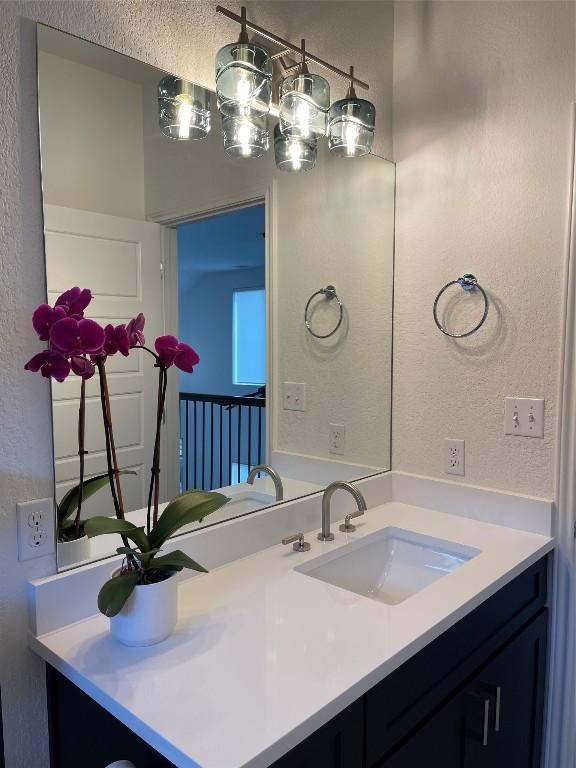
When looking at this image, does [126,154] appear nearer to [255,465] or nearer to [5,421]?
[5,421]

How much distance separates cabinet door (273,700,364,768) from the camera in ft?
2.80

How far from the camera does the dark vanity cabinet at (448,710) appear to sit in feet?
3.10

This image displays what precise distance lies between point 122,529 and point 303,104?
3.92 ft

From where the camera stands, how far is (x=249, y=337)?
5.23ft

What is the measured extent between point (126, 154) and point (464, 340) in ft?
3.68

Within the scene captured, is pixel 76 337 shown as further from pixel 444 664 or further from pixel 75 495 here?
pixel 444 664

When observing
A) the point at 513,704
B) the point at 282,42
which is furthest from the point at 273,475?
the point at 282,42

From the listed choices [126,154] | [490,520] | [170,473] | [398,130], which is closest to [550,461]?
[490,520]

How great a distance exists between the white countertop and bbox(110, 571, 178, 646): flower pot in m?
0.02

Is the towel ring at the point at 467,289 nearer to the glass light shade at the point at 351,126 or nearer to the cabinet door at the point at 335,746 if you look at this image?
the glass light shade at the point at 351,126

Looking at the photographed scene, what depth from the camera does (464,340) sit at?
5.76ft

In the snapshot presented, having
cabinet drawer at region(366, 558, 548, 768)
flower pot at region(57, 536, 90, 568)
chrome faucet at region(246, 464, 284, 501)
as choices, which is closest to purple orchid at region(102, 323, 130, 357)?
flower pot at region(57, 536, 90, 568)

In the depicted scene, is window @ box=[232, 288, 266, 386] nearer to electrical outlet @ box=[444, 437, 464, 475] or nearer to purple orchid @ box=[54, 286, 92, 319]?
purple orchid @ box=[54, 286, 92, 319]

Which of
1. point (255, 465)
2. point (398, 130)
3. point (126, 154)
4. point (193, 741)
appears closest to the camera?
point (193, 741)
